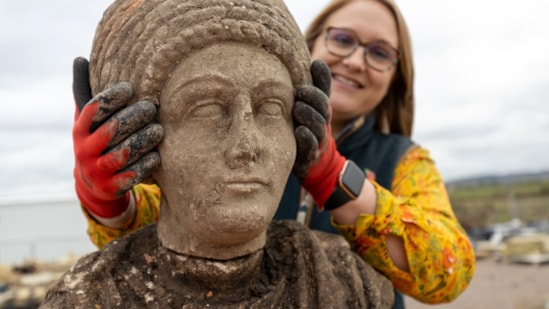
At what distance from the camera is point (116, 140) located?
1.80 m

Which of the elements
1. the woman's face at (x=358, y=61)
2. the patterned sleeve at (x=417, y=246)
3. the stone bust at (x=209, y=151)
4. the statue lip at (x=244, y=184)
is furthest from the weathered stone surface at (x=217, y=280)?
the woman's face at (x=358, y=61)

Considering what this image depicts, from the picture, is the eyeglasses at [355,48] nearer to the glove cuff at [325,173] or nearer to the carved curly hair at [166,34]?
the glove cuff at [325,173]

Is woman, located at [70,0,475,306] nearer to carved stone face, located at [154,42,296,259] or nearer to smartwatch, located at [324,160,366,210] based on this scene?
smartwatch, located at [324,160,366,210]

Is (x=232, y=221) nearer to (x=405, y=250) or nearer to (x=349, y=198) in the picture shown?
(x=349, y=198)

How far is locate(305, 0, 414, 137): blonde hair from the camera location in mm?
3232

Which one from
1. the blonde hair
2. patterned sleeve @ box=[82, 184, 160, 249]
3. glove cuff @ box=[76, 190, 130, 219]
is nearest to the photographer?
glove cuff @ box=[76, 190, 130, 219]

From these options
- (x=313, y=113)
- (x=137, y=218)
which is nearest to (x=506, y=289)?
(x=137, y=218)

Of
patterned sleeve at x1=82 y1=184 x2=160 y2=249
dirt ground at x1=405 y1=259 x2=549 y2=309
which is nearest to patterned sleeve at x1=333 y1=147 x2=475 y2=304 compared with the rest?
patterned sleeve at x1=82 y1=184 x2=160 y2=249

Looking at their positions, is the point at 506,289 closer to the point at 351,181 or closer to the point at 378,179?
the point at 378,179

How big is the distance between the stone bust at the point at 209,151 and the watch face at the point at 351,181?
1.10 ft

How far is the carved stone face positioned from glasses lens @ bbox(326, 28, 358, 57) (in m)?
1.21

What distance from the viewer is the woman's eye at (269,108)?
1932mm

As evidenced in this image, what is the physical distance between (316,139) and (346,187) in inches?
11.4

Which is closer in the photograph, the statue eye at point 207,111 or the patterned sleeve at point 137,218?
the statue eye at point 207,111
